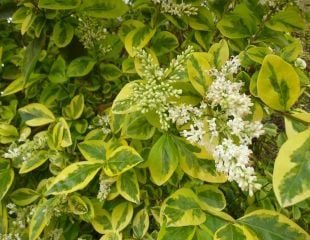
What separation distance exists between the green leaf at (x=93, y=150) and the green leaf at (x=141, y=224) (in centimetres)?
15

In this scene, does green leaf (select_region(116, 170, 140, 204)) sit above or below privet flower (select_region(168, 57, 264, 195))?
below

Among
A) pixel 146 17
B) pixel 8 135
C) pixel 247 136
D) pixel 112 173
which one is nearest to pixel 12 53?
pixel 8 135

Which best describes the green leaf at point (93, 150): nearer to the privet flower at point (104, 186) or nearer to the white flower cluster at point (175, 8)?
the privet flower at point (104, 186)

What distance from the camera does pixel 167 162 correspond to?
736 millimetres

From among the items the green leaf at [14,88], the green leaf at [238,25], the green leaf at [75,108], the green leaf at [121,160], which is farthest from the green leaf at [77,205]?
the green leaf at [238,25]

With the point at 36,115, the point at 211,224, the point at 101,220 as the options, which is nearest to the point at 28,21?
the point at 36,115

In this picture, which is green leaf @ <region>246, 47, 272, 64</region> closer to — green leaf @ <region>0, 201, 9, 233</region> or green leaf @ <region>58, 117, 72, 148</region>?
green leaf @ <region>58, 117, 72, 148</region>

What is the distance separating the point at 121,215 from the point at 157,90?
32 centimetres

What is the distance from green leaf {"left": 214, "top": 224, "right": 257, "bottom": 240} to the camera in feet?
2.06

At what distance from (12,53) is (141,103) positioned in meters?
0.65

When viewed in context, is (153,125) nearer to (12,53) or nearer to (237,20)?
(237,20)

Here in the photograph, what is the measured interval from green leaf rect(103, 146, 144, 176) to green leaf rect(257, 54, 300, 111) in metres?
0.24

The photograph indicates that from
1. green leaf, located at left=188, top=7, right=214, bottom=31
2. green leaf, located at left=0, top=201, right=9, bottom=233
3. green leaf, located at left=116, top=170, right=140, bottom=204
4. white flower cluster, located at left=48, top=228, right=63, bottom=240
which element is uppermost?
green leaf, located at left=188, top=7, right=214, bottom=31

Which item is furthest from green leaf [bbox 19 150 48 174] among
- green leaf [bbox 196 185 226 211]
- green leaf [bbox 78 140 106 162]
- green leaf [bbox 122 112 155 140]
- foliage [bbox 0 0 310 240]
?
green leaf [bbox 196 185 226 211]
